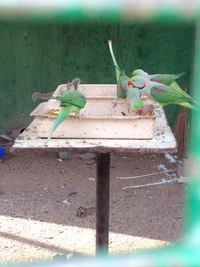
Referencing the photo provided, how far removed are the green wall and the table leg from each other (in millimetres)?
2635

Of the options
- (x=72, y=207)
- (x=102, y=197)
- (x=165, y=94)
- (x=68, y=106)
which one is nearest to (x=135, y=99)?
(x=165, y=94)

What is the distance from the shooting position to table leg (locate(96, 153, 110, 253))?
2090 millimetres

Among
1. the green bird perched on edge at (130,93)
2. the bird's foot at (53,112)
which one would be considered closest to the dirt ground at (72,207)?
the bird's foot at (53,112)

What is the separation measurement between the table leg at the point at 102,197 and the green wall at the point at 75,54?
8.65ft

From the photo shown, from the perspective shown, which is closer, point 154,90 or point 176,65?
point 154,90

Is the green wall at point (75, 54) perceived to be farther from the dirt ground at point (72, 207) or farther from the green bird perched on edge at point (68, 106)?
the green bird perched on edge at point (68, 106)

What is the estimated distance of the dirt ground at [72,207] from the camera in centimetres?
276

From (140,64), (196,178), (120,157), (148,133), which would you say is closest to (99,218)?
(148,133)

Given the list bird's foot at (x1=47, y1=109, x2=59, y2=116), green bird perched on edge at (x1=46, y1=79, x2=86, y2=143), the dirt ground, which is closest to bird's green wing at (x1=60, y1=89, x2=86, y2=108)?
green bird perched on edge at (x1=46, y1=79, x2=86, y2=143)

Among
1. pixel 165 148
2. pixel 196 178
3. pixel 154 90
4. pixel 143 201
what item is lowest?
pixel 143 201

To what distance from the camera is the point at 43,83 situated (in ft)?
15.6

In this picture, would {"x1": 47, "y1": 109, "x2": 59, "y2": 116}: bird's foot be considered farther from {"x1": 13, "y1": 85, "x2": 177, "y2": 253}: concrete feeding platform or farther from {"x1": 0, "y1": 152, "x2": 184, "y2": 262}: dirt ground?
{"x1": 0, "y1": 152, "x2": 184, "y2": 262}: dirt ground

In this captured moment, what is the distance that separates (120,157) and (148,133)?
2662 mm

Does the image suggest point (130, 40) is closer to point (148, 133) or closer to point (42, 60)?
point (42, 60)
